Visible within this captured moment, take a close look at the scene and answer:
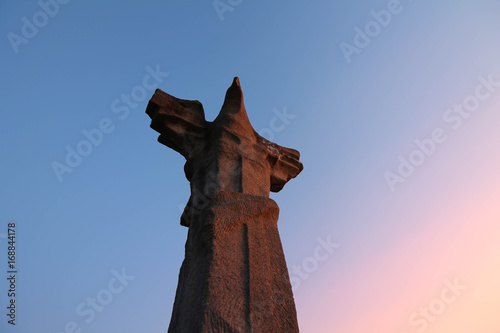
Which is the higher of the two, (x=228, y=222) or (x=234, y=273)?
(x=228, y=222)

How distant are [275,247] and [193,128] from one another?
1.98 metres

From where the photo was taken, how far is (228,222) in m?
3.69

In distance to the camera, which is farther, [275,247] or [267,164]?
[267,164]

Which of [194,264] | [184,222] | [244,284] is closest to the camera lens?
[244,284]

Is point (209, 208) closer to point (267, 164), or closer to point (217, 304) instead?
point (217, 304)

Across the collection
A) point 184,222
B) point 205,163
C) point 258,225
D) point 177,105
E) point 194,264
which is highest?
point 177,105

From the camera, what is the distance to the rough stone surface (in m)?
3.21

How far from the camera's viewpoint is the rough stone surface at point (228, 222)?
10.5ft

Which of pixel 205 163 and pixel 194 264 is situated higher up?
pixel 205 163

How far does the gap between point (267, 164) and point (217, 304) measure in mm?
2354

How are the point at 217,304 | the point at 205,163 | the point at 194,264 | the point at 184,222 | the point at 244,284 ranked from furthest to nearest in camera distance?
the point at 184,222
the point at 205,163
the point at 194,264
the point at 244,284
the point at 217,304

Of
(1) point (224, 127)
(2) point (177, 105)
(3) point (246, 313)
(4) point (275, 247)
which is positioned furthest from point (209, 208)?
(2) point (177, 105)

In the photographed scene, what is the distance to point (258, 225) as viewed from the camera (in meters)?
3.89

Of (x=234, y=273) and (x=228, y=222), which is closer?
(x=234, y=273)
